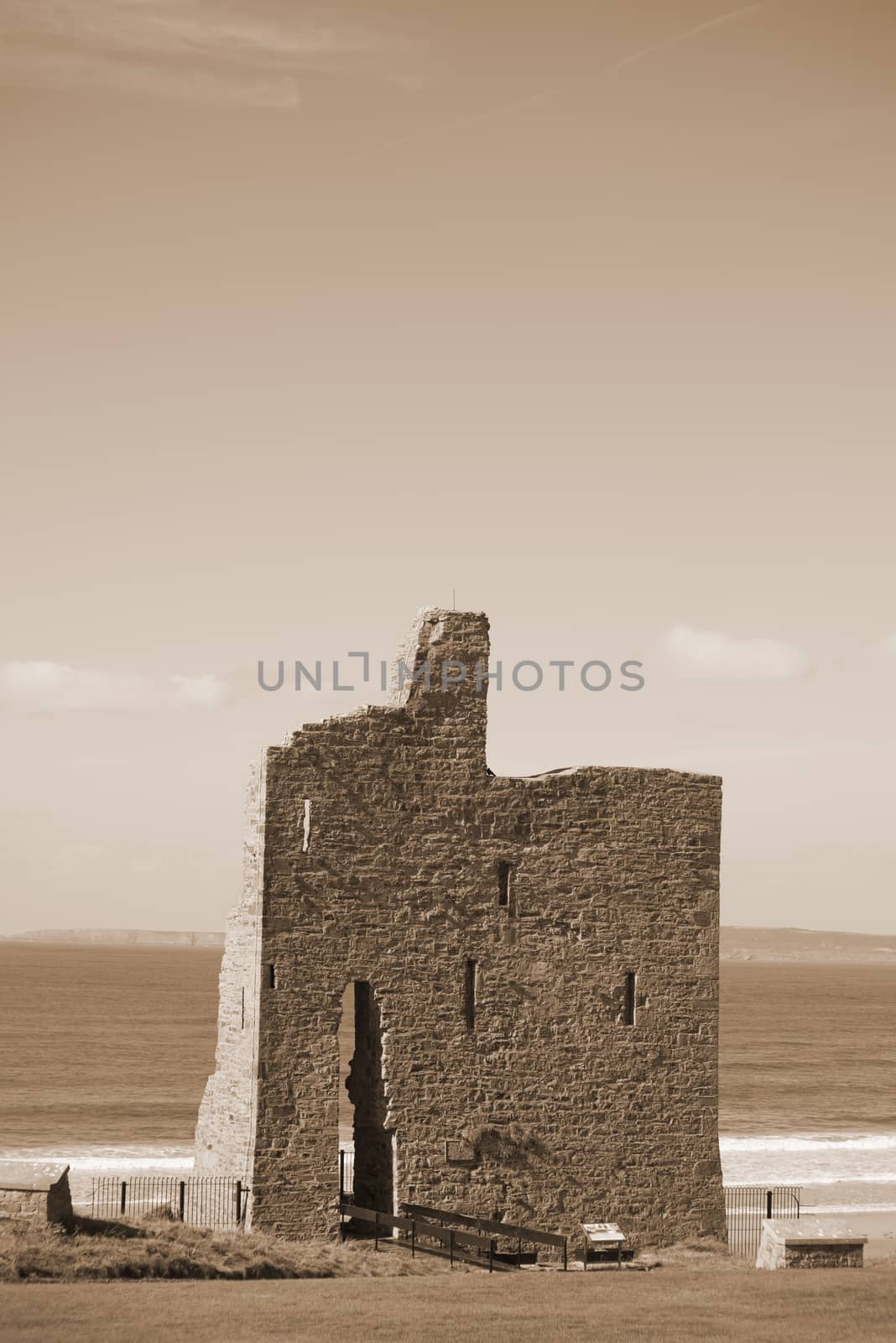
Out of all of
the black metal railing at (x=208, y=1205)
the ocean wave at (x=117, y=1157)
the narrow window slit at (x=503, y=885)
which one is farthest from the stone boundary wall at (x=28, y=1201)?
the ocean wave at (x=117, y=1157)

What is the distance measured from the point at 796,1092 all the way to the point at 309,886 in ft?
150

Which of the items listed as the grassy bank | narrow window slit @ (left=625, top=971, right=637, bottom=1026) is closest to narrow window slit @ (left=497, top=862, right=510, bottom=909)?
narrow window slit @ (left=625, top=971, right=637, bottom=1026)

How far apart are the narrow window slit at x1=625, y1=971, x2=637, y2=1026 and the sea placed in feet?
28.9

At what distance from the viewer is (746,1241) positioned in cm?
2598

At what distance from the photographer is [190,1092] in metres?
57.6

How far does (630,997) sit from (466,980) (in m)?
2.72

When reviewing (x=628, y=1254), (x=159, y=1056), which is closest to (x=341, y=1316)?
(x=628, y=1254)

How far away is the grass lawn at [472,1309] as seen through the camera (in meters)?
14.9

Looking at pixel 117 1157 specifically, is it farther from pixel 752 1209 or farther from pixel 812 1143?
pixel 812 1143

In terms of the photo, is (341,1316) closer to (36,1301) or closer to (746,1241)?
(36,1301)

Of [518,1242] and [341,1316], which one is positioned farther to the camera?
[518,1242]

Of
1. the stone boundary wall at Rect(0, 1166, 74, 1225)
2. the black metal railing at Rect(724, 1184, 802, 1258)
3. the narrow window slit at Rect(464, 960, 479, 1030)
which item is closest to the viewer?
the stone boundary wall at Rect(0, 1166, 74, 1225)

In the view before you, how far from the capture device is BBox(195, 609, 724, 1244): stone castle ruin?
2138 cm

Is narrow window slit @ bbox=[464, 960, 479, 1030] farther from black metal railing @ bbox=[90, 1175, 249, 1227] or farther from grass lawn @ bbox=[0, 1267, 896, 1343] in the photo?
grass lawn @ bbox=[0, 1267, 896, 1343]
